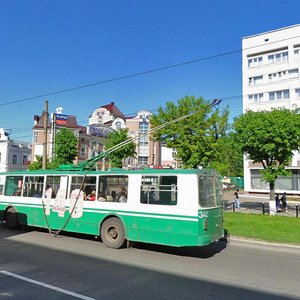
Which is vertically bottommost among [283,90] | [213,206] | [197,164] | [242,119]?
[213,206]

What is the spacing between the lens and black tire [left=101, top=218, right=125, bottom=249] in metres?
10.3

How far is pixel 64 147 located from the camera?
38.6m

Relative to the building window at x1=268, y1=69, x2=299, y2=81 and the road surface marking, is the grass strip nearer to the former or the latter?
the road surface marking

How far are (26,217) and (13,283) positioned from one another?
23.2ft

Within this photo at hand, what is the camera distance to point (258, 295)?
6.09 meters

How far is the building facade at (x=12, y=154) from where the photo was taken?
70.1 meters

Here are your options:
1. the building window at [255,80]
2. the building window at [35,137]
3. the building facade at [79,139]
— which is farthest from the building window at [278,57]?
the building window at [35,137]

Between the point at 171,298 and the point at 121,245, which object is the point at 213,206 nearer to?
the point at 121,245

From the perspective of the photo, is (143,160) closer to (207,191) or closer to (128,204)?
(128,204)

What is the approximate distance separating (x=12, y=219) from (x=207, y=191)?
850 cm

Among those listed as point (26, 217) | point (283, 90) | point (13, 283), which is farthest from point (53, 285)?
point (283, 90)

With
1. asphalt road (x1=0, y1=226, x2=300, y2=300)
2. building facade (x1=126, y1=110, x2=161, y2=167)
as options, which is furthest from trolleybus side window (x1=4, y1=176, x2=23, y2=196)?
building facade (x1=126, y1=110, x2=161, y2=167)

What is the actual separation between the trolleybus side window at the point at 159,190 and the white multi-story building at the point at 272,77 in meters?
36.0

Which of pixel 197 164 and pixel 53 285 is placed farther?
pixel 197 164
